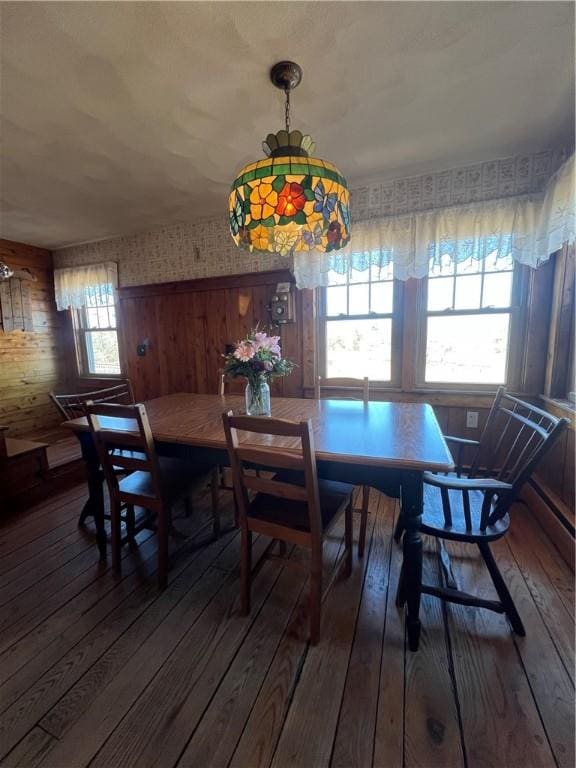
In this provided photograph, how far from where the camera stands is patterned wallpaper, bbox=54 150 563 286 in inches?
92.7

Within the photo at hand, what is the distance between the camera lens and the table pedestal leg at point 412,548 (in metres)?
1.28

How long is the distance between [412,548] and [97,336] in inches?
175

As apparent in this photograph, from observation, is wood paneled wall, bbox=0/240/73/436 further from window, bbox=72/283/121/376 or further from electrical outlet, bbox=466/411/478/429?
electrical outlet, bbox=466/411/478/429

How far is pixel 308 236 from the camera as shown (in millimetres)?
1540

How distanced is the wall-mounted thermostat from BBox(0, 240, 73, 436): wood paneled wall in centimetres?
310

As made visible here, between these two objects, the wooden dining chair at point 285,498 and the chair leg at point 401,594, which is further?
the chair leg at point 401,594

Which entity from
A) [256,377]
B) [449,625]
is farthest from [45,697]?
[449,625]

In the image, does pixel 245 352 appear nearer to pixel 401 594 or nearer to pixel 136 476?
pixel 136 476

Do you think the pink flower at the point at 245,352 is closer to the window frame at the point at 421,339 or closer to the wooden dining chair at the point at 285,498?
the wooden dining chair at the point at 285,498

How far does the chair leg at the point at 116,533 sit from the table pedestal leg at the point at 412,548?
1.45 meters

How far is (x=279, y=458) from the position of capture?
4.17ft

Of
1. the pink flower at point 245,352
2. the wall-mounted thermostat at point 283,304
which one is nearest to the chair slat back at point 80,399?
the pink flower at point 245,352

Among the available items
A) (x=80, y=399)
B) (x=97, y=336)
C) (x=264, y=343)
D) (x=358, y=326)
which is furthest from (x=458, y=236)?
(x=97, y=336)

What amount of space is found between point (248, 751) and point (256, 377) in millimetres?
1403
